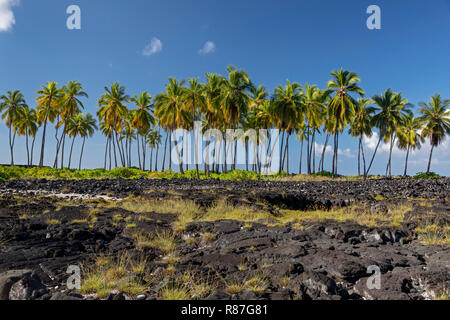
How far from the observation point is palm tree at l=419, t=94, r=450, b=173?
157 feet

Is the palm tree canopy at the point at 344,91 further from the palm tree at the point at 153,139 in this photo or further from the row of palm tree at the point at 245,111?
the palm tree at the point at 153,139

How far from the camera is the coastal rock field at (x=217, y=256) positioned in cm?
446

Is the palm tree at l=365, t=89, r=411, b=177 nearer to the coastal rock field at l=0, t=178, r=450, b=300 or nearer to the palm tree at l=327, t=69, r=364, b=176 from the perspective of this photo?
the palm tree at l=327, t=69, r=364, b=176

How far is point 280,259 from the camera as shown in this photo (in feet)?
19.0

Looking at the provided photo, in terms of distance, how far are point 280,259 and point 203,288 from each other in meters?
2.04

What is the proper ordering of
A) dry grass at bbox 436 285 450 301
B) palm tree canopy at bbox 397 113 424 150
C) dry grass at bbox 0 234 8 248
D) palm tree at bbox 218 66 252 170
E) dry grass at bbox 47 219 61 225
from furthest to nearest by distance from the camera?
1. palm tree canopy at bbox 397 113 424 150
2. palm tree at bbox 218 66 252 170
3. dry grass at bbox 47 219 61 225
4. dry grass at bbox 0 234 8 248
5. dry grass at bbox 436 285 450 301

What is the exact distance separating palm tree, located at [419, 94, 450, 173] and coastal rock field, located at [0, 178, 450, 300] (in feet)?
159

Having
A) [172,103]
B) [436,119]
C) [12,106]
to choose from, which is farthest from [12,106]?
[436,119]

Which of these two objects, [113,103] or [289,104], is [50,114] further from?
[289,104]

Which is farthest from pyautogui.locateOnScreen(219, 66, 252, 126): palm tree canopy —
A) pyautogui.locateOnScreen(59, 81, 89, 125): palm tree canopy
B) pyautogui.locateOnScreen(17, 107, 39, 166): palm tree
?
pyautogui.locateOnScreen(17, 107, 39, 166): palm tree

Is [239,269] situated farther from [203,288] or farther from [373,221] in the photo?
[373,221]

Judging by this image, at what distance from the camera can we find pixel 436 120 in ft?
159

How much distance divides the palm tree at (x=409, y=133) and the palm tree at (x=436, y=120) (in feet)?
12.2
